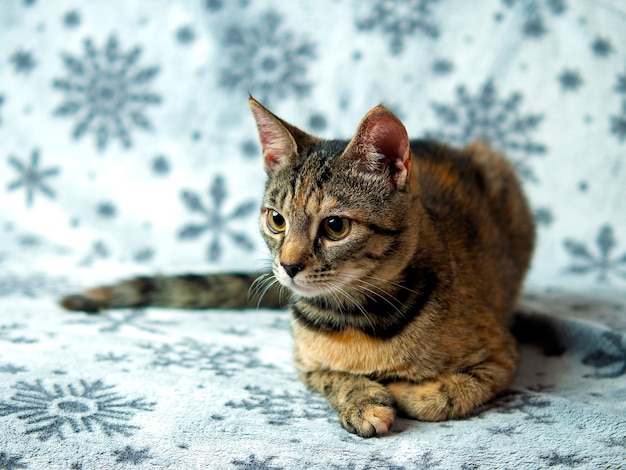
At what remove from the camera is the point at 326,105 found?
223 cm

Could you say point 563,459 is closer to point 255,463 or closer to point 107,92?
point 255,463

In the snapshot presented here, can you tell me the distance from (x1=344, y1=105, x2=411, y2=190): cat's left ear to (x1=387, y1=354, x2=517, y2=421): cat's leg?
1.15 feet

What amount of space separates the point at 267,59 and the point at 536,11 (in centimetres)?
91

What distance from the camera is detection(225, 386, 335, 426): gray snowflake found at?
112 cm

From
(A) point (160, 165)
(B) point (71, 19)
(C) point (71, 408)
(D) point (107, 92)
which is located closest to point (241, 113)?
(A) point (160, 165)

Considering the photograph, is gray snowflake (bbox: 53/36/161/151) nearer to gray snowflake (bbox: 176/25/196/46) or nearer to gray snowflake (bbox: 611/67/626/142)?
gray snowflake (bbox: 176/25/196/46)

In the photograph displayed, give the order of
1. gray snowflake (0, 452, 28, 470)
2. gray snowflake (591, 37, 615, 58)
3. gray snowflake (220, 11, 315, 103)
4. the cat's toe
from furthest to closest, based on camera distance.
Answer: gray snowflake (220, 11, 315, 103) < gray snowflake (591, 37, 615, 58) < the cat's toe < gray snowflake (0, 452, 28, 470)

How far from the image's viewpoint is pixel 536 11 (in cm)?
214

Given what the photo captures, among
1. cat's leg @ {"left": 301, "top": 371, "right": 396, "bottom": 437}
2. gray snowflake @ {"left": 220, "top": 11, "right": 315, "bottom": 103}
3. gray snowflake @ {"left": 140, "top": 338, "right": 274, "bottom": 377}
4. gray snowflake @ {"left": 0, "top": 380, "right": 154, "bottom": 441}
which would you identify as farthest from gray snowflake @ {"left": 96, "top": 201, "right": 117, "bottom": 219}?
cat's leg @ {"left": 301, "top": 371, "right": 396, "bottom": 437}

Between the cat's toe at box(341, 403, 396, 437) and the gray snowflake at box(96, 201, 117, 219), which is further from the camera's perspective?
the gray snowflake at box(96, 201, 117, 219)

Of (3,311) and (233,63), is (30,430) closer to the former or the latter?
(3,311)

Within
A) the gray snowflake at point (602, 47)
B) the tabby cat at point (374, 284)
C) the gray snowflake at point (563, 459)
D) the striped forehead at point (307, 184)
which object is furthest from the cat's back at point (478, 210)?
the gray snowflake at point (602, 47)

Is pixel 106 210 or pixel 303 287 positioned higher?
pixel 303 287

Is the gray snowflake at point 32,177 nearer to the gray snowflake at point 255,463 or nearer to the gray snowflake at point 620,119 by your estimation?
the gray snowflake at point 255,463
